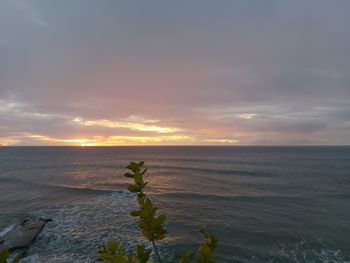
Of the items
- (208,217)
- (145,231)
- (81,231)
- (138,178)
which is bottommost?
(81,231)

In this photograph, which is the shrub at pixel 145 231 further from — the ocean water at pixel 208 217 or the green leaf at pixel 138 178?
the ocean water at pixel 208 217

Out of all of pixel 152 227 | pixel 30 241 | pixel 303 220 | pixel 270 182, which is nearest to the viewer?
pixel 152 227

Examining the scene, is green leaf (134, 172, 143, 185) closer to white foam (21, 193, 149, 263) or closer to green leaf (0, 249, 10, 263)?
green leaf (0, 249, 10, 263)

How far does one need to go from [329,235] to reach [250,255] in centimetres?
926

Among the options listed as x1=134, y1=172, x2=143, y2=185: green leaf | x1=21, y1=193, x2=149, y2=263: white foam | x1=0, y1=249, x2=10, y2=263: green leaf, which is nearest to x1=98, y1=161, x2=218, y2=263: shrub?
x1=134, y1=172, x2=143, y2=185: green leaf

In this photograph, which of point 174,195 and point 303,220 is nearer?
point 303,220

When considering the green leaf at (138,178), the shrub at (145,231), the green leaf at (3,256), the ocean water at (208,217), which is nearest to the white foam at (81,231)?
the ocean water at (208,217)

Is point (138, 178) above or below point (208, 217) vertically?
above

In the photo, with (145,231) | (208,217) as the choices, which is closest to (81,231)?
(208,217)

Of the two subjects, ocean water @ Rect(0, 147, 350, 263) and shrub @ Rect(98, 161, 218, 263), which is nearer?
shrub @ Rect(98, 161, 218, 263)

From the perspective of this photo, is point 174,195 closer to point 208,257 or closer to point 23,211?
point 23,211

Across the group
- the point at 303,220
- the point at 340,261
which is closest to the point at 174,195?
the point at 303,220

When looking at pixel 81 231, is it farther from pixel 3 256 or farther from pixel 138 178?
pixel 3 256

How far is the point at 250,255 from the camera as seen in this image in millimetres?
21516
